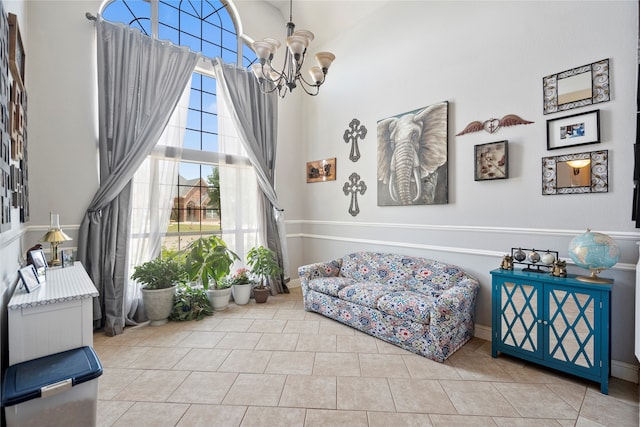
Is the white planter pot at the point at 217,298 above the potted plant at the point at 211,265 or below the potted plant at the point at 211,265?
below

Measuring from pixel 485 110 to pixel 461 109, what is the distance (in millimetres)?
247

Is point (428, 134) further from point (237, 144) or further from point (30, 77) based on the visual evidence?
point (30, 77)

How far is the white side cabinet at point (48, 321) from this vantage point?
1.48 metres

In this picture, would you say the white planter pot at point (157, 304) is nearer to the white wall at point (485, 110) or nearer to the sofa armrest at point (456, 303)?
the white wall at point (485, 110)

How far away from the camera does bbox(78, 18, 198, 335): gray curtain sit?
3135mm

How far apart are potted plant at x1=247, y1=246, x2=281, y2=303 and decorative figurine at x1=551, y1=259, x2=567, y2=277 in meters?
3.16

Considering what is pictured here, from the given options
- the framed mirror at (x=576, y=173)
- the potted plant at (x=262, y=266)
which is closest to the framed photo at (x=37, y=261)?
the potted plant at (x=262, y=266)

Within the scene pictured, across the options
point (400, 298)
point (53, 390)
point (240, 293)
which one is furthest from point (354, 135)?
point (53, 390)

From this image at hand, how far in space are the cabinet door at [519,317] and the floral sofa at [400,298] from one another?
27 centimetres

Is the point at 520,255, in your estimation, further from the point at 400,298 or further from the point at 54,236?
the point at 54,236

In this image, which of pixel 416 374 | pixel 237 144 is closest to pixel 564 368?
pixel 416 374

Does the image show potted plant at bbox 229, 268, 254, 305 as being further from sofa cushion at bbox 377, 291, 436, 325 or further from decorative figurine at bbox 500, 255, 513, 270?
decorative figurine at bbox 500, 255, 513, 270

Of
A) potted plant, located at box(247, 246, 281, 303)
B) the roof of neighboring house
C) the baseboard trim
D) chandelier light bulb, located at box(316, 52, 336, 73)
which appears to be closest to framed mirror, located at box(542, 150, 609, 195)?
the baseboard trim

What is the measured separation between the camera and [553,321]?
2291mm
